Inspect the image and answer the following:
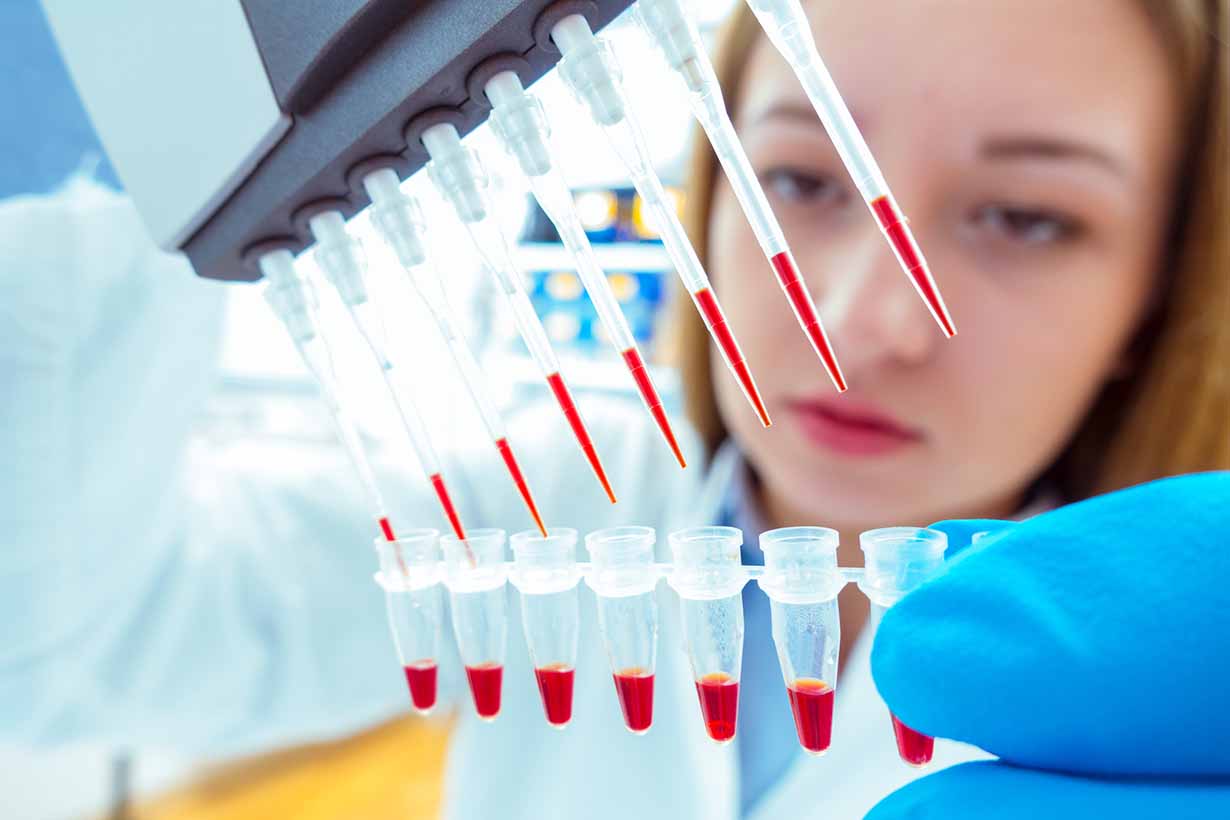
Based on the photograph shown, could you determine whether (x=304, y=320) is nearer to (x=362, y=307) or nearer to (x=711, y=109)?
(x=362, y=307)

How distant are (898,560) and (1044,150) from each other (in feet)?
1.05

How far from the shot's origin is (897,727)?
0.38 m

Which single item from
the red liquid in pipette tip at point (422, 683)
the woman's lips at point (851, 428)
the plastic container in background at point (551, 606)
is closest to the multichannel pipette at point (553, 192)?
the plastic container in background at point (551, 606)

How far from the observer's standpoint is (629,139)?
331 mm

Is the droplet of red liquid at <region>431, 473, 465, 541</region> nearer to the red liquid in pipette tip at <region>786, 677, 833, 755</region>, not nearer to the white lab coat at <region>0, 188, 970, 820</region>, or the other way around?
the red liquid in pipette tip at <region>786, 677, 833, 755</region>

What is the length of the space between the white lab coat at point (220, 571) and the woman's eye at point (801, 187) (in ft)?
0.99

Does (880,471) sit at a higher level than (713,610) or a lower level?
lower

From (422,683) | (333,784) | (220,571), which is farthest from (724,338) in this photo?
(333,784)

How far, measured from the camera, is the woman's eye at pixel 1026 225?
0.60 metres

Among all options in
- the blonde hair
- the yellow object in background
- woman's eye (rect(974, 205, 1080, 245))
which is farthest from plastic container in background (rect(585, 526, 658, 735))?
the yellow object in background

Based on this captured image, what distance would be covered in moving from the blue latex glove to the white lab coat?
33 cm

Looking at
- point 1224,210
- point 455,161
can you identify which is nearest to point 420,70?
point 455,161

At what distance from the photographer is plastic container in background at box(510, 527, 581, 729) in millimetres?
415

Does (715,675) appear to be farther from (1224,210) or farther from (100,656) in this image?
(100,656)
